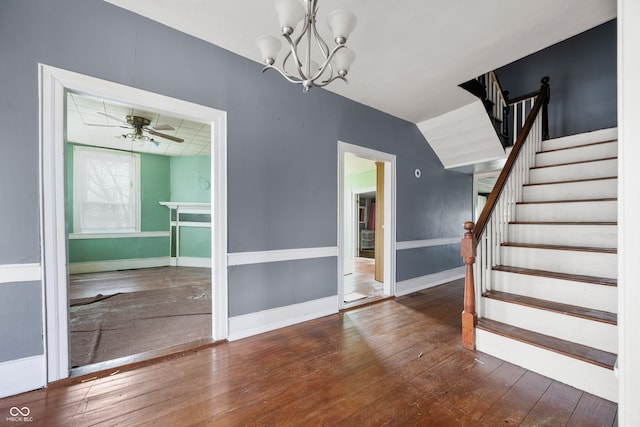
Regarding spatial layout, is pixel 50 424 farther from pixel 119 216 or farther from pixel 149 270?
pixel 119 216

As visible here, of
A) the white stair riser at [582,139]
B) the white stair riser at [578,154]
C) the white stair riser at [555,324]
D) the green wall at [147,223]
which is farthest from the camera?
the green wall at [147,223]

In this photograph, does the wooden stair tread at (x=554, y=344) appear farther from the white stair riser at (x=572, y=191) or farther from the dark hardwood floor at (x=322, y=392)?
the white stair riser at (x=572, y=191)

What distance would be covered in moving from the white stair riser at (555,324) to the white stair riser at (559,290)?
224 millimetres

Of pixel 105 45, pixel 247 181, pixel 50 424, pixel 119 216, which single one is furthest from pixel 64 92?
pixel 119 216

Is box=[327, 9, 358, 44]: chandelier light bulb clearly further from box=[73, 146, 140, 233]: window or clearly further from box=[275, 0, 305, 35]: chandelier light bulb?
A: box=[73, 146, 140, 233]: window

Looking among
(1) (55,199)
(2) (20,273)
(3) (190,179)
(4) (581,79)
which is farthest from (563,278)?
(3) (190,179)

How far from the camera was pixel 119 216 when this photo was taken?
553cm

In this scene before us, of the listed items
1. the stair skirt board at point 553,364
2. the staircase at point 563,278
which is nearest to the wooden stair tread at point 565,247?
the staircase at point 563,278

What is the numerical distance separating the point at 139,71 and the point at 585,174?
14.2 ft

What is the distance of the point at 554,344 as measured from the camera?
1856 mm

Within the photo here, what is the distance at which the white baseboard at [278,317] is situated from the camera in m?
2.42

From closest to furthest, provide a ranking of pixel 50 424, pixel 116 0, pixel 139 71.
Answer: pixel 50 424 → pixel 116 0 → pixel 139 71

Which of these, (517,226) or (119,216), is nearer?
(517,226)

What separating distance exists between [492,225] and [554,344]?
994 mm
